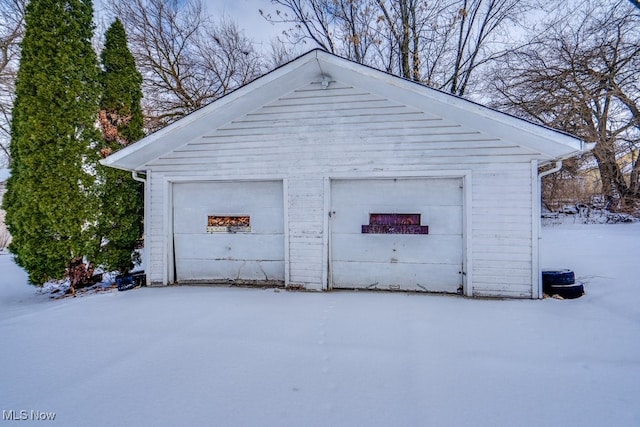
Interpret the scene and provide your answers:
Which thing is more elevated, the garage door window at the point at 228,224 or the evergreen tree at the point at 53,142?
the evergreen tree at the point at 53,142

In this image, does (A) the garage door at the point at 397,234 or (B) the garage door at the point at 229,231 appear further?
(B) the garage door at the point at 229,231

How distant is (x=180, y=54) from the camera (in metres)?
12.0

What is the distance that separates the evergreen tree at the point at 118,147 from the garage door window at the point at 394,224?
497 cm

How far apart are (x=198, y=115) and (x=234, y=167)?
1.01m

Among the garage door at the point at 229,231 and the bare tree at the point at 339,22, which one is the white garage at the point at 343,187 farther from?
the bare tree at the point at 339,22

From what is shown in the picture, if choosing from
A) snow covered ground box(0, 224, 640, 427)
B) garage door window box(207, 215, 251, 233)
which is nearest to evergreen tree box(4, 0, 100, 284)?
snow covered ground box(0, 224, 640, 427)

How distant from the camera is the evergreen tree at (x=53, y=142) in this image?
5188 millimetres

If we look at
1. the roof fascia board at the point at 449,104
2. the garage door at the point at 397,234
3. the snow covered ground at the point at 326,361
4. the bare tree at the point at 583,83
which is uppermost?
the bare tree at the point at 583,83

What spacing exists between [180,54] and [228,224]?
402 inches

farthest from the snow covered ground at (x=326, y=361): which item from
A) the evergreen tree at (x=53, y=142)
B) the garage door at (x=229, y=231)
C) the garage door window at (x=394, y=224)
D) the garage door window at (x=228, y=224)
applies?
the evergreen tree at (x=53, y=142)

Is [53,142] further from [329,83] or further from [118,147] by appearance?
[329,83]

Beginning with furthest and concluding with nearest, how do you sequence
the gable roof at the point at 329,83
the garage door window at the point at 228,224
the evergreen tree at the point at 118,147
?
1. the evergreen tree at the point at 118,147
2. the garage door window at the point at 228,224
3. the gable roof at the point at 329,83

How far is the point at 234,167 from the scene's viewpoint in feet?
17.2

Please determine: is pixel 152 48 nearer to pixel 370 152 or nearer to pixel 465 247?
pixel 370 152
